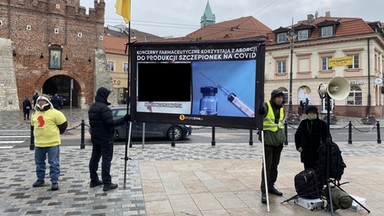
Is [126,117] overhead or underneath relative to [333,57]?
underneath

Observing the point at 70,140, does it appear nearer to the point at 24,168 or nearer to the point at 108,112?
the point at 24,168

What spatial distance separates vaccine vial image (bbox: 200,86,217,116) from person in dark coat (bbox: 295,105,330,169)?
149 centimetres

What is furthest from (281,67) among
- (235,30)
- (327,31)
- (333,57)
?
(235,30)

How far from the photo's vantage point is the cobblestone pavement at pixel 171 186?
5086 mm

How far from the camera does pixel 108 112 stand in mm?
5961

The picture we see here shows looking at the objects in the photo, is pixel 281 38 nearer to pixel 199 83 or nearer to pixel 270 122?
pixel 270 122

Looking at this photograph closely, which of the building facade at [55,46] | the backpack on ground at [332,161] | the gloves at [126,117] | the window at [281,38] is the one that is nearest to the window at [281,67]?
the window at [281,38]

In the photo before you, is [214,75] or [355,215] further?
[214,75]

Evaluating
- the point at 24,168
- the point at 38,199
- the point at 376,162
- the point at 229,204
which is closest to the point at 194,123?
the point at 229,204

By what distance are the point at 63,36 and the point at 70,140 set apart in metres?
27.3

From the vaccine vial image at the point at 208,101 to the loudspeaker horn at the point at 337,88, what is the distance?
1.78m

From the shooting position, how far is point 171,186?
6.45 metres

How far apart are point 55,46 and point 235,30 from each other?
79.7 ft

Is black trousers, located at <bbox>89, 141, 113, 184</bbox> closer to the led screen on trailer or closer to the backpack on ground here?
the led screen on trailer
